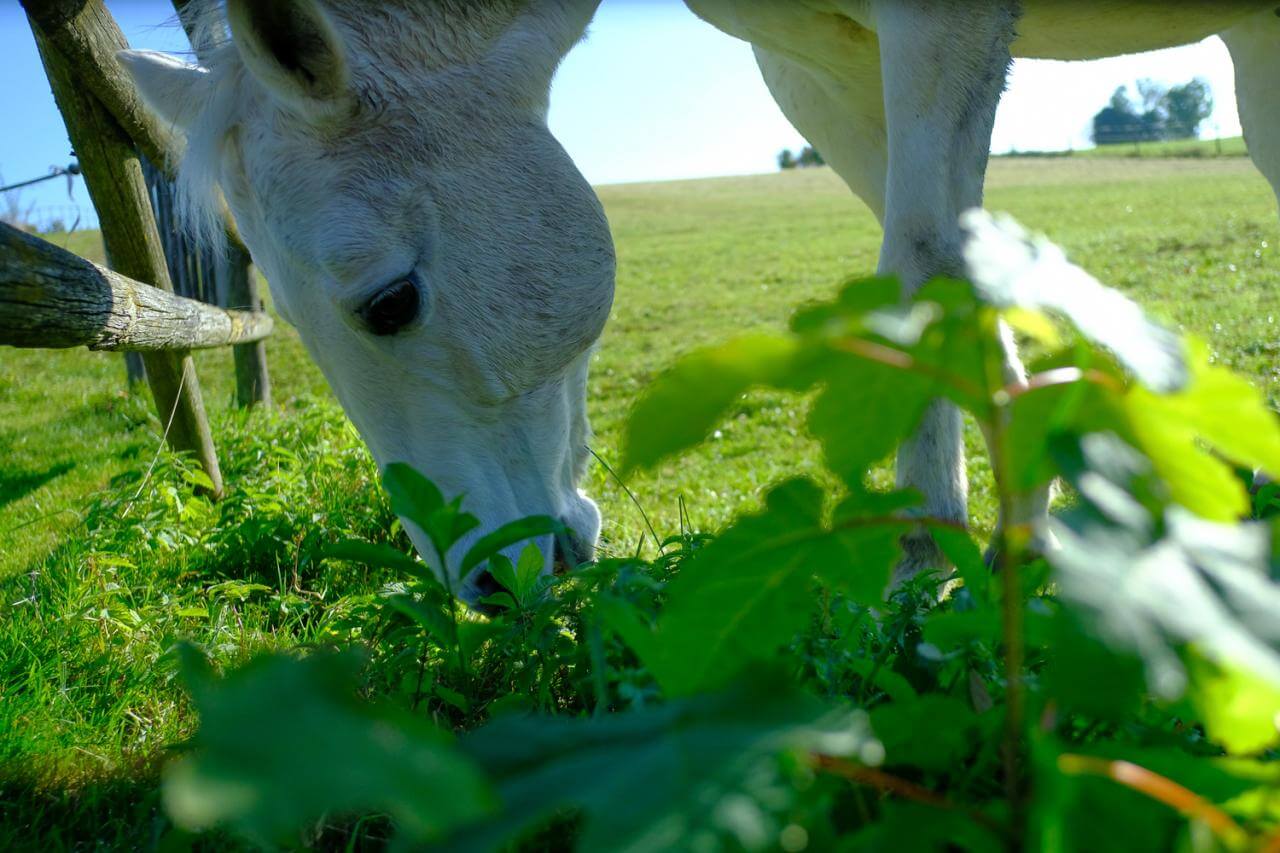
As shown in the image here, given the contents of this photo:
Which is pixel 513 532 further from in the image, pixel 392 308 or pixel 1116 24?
pixel 1116 24

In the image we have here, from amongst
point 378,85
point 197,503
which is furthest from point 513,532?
point 197,503

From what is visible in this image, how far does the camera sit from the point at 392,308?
1792mm

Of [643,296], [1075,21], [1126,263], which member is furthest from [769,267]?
[1075,21]

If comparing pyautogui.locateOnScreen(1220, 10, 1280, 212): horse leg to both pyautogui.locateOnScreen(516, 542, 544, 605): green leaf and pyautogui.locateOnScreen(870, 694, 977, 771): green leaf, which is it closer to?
pyautogui.locateOnScreen(516, 542, 544, 605): green leaf

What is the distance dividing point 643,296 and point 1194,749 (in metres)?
13.5

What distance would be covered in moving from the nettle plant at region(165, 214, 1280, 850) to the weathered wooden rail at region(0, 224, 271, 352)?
6.20 feet

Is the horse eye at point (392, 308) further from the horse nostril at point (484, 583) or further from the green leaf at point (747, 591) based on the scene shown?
the green leaf at point (747, 591)

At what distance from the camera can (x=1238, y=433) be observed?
1.41ft

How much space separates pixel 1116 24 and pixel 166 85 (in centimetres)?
253

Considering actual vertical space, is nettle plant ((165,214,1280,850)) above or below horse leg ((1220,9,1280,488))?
below

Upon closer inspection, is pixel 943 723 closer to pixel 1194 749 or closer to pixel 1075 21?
pixel 1194 749

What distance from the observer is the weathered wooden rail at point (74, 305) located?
195cm

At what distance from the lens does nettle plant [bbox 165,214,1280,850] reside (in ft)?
1.09

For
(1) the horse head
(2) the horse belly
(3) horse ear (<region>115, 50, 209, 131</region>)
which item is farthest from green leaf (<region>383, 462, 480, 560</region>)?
(2) the horse belly
